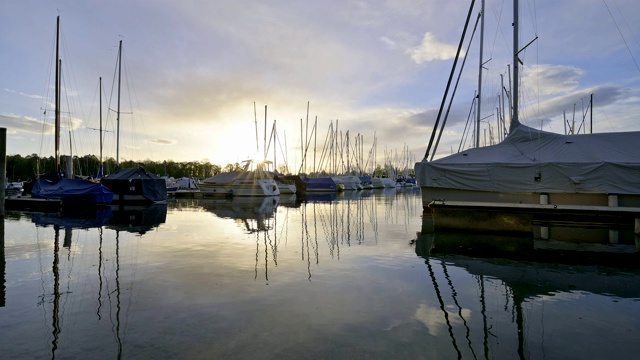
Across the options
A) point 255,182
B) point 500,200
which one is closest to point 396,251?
point 500,200

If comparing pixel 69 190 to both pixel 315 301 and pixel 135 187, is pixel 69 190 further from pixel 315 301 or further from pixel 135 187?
pixel 315 301

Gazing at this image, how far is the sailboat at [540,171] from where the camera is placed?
52.6 feet

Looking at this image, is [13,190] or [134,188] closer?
[134,188]

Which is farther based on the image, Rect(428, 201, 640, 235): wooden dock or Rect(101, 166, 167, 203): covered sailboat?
Rect(101, 166, 167, 203): covered sailboat

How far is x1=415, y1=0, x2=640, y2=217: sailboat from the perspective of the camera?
1605 centimetres

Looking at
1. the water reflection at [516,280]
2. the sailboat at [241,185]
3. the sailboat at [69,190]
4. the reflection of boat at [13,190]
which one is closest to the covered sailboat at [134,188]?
the sailboat at [69,190]

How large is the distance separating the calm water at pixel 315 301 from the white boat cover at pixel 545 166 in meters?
5.91

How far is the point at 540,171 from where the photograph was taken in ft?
56.3

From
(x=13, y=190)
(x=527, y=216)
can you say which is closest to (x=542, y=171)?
(x=527, y=216)

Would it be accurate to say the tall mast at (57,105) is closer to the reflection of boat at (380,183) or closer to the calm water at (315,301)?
the calm water at (315,301)

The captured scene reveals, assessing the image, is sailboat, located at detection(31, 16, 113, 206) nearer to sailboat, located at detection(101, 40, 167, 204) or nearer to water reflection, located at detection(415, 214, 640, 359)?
sailboat, located at detection(101, 40, 167, 204)

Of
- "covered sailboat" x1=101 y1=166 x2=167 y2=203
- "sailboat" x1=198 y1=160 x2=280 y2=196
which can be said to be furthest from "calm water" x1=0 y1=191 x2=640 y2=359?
"sailboat" x1=198 y1=160 x2=280 y2=196

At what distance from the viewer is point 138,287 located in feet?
23.1

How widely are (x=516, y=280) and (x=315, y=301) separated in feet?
14.0
